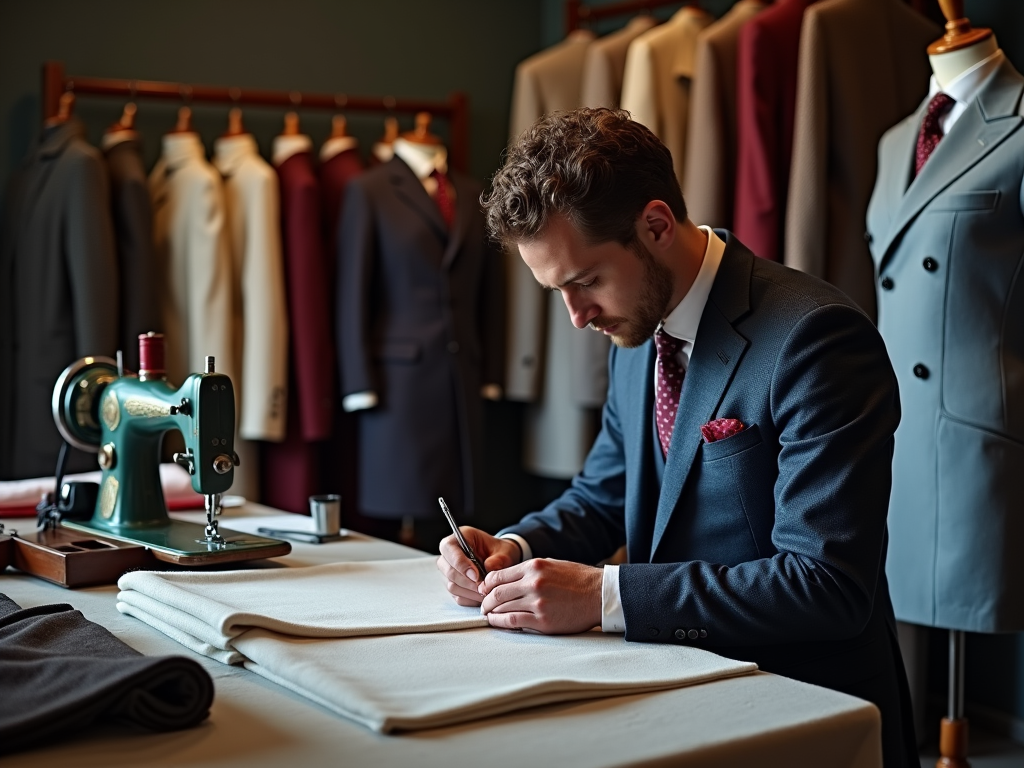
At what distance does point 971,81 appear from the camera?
2.60 metres

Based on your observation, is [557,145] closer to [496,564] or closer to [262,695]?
[496,564]

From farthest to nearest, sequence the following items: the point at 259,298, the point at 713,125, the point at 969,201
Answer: the point at 259,298 < the point at 713,125 < the point at 969,201

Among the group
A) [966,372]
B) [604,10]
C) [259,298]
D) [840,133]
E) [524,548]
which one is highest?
[604,10]

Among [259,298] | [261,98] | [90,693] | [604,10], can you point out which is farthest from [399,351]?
[90,693]

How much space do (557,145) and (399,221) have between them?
7.69ft

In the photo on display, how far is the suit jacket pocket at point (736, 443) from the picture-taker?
170 centimetres

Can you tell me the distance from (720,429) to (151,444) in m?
1.02

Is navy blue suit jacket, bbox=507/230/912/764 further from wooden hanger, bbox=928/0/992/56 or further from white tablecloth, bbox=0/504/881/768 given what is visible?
wooden hanger, bbox=928/0/992/56

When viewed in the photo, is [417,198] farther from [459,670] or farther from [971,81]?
[459,670]

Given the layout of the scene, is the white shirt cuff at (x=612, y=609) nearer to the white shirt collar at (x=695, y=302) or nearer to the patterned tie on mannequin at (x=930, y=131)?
the white shirt collar at (x=695, y=302)

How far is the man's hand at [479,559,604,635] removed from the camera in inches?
58.5

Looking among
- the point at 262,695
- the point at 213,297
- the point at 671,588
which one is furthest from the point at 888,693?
the point at 213,297

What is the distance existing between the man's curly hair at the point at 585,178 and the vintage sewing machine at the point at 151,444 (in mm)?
565

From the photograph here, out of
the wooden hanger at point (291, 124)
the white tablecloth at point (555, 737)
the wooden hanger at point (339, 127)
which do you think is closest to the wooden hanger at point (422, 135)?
the wooden hanger at point (339, 127)
